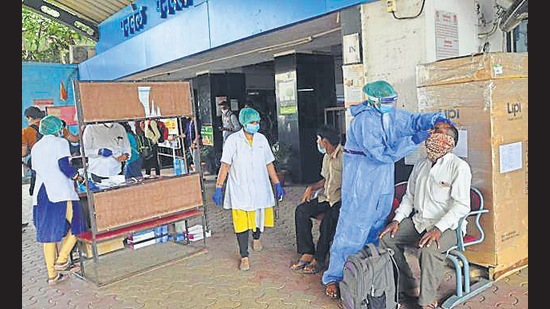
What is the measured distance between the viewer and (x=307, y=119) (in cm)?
736

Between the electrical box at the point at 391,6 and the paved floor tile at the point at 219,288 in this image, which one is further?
the electrical box at the point at 391,6

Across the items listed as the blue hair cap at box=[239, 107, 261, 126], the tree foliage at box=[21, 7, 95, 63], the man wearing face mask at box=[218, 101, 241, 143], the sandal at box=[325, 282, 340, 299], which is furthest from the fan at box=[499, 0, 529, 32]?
the tree foliage at box=[21, 7, 95, 63]

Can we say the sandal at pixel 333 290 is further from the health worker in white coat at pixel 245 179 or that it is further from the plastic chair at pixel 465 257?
the health worker in white coat at pixel 245 179

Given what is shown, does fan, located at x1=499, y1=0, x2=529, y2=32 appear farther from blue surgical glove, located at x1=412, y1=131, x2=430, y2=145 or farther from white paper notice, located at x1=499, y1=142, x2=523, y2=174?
blue surgical glove, located at x1=412, y1=131, x2=430, y2=145

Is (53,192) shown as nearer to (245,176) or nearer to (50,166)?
(50,166)

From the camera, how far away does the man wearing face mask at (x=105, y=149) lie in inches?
189

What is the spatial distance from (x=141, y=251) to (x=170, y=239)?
38 cm

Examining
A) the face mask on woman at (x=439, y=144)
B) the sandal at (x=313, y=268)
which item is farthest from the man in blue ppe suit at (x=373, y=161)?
the sandal at (x=313, y=268)

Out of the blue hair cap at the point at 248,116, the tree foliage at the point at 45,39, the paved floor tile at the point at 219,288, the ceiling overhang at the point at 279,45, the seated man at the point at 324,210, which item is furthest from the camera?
the tree foliage at the point at 45,39

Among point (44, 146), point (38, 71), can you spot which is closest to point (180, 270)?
point (44, 146)

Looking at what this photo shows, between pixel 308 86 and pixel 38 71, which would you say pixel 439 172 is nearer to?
pixel 308 86

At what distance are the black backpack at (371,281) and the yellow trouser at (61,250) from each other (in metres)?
2.42

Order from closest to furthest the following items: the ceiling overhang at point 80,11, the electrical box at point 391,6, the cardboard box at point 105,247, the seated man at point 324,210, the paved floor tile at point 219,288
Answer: the paved floor tile at point 219,288 < the seated man at point 324,210 < the electrical box at point 391,6 < the cardboard box at point 105,247 < the ceiling overhang at point 80,11

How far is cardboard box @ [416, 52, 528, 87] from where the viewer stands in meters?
3.01
